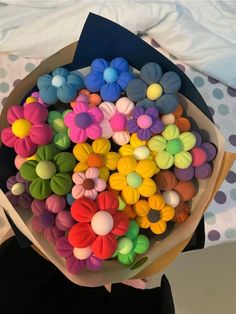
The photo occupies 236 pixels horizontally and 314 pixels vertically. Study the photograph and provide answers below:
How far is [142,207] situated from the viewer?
20.1 inches

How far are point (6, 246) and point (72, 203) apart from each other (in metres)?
0.24

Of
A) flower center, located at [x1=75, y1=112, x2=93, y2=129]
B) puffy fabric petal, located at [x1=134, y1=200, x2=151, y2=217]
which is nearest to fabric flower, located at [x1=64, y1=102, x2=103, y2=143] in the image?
flower center, located at [x1=75, y1=112, x2=93, y2=129]

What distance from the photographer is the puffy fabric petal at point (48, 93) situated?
20.8 inches

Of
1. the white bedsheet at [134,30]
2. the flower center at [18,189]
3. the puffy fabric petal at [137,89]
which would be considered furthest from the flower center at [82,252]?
the white bedsheet at [134,30]

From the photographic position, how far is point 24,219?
1.70ft

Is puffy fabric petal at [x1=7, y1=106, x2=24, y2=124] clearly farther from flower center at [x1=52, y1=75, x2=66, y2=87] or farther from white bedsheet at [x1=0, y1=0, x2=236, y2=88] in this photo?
white bedsheet at [x1=0, y1=0, x2=236, y2=88]

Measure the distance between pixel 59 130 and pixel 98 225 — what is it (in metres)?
0.14

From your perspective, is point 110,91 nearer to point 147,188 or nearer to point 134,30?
point 147,188

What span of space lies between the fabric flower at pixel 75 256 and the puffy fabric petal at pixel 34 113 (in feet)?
0.49

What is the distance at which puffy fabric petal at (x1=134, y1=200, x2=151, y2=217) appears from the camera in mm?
510

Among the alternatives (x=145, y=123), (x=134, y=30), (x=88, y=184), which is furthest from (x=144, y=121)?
(x=134, y=30)

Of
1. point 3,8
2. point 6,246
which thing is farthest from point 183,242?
point 3,8

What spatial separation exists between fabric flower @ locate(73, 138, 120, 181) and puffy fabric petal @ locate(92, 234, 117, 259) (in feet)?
0.25

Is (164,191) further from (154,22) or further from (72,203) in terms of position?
(154,22)
